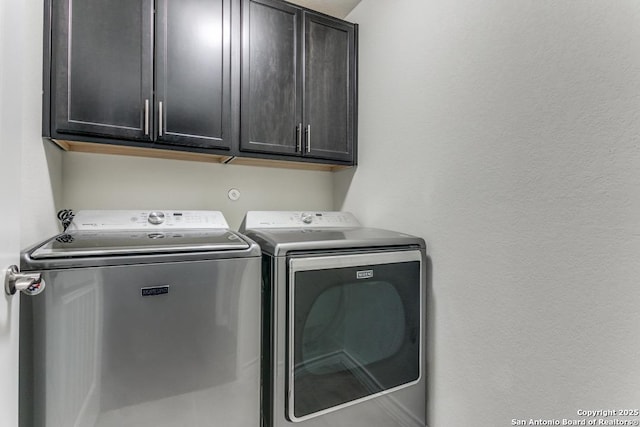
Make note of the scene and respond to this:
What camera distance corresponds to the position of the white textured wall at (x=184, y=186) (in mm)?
1607

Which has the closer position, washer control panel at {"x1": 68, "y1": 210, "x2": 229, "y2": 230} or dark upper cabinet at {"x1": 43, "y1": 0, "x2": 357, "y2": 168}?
dark upper cabinet at {"x1": 43, "y1": 0, "x2": 357, "y2": 168}

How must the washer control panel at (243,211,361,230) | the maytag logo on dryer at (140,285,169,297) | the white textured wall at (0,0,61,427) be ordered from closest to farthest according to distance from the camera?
1. the white textured wall at (0,0,61,427)
2. the maytag logo on dryer at (140,285,169,297)
3. the washer control panel at (243,211,361,230)

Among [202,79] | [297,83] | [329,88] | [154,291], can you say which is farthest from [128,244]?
[329,88]

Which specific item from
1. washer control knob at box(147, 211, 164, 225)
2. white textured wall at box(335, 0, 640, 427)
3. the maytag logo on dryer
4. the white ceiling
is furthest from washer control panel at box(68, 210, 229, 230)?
the white ceiling

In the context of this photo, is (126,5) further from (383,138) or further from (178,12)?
(383,138)

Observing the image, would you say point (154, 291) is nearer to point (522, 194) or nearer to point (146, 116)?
point (146, 116)

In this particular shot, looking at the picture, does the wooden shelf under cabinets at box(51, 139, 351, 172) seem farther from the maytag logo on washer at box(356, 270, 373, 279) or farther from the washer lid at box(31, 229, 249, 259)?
the maytag logo on washer at box(356, 270, 373, 279)

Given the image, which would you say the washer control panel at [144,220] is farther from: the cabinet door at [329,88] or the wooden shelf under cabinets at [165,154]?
the cabinet door at [329,88]

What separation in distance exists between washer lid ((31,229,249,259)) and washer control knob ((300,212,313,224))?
1.81ft

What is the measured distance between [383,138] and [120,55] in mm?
1347

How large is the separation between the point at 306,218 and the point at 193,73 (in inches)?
38.3

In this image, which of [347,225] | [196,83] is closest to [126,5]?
[196,83]

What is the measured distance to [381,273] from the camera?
1.42 metres

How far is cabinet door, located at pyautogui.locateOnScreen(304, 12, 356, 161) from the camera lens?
1.85 m
